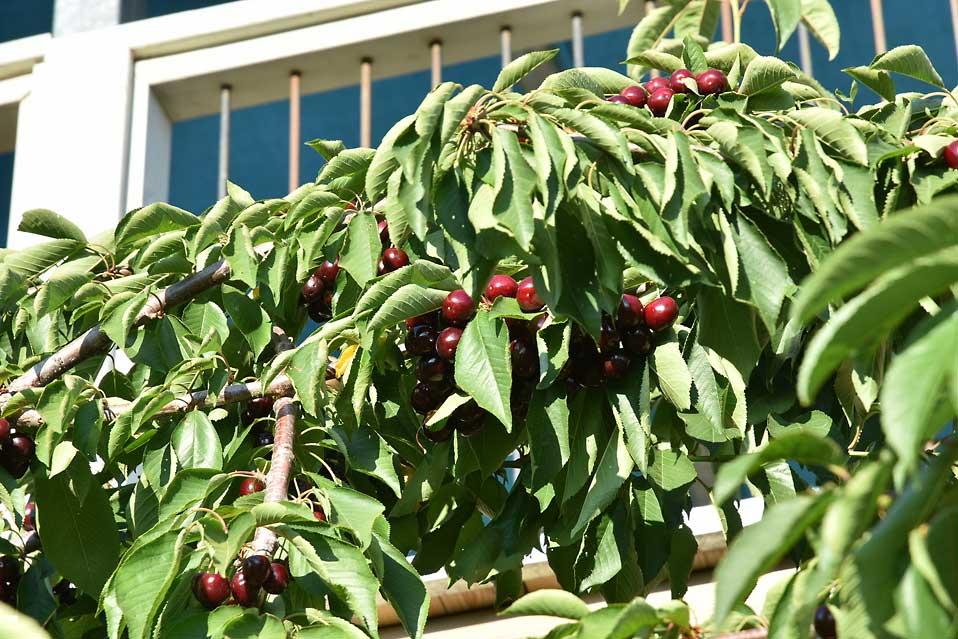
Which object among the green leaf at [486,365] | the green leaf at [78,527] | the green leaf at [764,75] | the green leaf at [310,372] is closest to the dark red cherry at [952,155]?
the green leaf at [764,75]

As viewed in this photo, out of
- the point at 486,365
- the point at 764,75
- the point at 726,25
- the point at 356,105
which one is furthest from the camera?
the point at 356,105

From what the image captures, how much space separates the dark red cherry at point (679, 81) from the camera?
78.3 inches

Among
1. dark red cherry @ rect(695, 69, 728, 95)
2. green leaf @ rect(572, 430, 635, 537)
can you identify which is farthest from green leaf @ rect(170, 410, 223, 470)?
dark red cherry @ rect(695, 69, 728, 95)

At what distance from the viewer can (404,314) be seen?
5.78ft

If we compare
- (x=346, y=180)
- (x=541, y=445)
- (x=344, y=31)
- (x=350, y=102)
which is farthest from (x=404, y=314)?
(x=350, y=102)

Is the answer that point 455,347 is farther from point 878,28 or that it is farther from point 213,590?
point 878,28

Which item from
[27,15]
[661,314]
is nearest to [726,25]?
[661,314]

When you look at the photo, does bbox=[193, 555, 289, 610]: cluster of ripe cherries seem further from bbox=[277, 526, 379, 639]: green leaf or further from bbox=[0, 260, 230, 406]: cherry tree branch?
bbox=[0, 260, 230, 406]: cherry tree branch

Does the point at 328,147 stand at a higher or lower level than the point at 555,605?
higher

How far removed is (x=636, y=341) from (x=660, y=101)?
1.20 ft

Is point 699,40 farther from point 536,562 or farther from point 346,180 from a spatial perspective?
point 536,562

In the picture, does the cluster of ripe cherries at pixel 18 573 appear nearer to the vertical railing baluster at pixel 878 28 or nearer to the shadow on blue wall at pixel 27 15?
the vertical railing baluster at pixel 878 28

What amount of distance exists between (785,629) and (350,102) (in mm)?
4320

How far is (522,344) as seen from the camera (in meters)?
1.80
